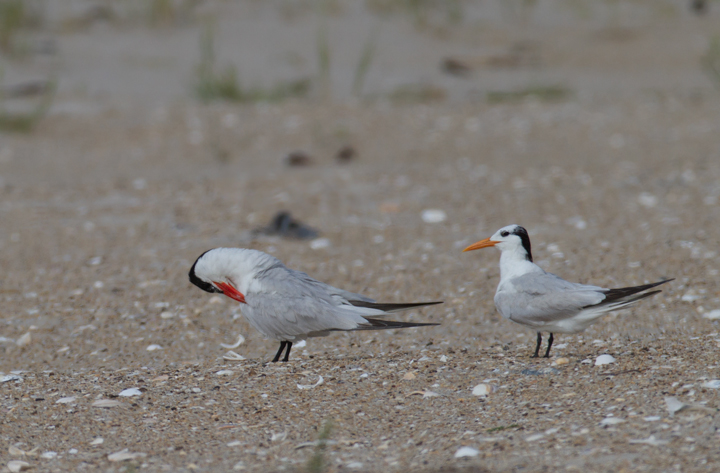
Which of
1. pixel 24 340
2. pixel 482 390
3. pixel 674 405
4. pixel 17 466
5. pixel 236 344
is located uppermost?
pixel 674 405

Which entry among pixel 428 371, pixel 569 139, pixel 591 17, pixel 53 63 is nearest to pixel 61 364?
pixel 428 371

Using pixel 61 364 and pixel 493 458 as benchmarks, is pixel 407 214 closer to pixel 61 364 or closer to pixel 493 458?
pixel 61 364

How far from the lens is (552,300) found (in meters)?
3.23

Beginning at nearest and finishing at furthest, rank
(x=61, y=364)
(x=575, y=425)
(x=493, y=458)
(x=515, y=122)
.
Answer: (x=493, y=458) → (x=575, y=425) → (x=61, y=364) → (x=515, y=122)

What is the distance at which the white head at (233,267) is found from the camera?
3.61m

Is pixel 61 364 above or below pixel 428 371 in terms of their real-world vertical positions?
below

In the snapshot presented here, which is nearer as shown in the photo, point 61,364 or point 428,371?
point 428,371

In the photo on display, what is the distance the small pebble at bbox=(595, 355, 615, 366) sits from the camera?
331 centimetres

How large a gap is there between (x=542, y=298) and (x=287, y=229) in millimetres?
2628

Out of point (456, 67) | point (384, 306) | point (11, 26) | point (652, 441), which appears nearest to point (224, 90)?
point (456, 67)

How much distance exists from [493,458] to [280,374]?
3.87ft

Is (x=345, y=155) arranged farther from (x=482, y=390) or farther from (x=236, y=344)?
(x=482, y=390)

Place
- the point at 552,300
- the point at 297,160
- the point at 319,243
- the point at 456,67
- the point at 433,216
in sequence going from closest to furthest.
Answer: the point at 552,300 → the point at 319,243 → the point at 433,216 → the point at 297,160 → the point at 456,67

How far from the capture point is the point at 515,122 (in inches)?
316
